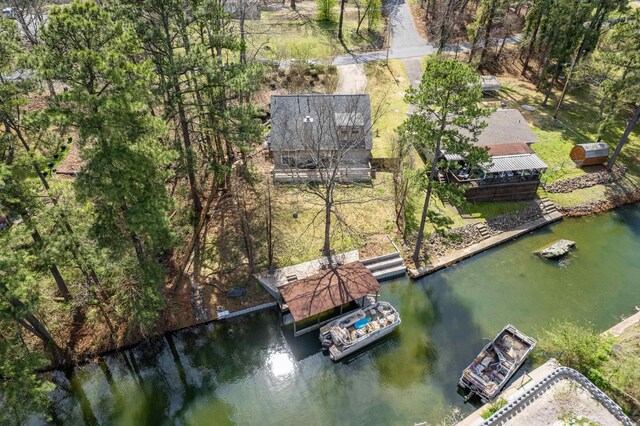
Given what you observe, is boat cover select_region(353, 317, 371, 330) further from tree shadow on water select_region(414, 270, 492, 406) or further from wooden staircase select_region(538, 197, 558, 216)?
wooden staircase select_region(538, 197, 558, 216)

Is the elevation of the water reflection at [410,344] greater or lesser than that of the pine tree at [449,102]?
lesser

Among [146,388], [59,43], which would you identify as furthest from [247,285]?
[59,43]

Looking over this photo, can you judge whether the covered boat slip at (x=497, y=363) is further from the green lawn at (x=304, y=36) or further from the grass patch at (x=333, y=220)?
the green lawn at (x=304, y=36)

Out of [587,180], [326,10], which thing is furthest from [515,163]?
[326,10]

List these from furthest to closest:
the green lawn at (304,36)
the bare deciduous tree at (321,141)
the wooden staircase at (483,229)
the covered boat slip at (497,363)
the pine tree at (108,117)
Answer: the green lawn at (304,36) → the bare deciduous tree at (321,141) → the wooden staircase at (483,229) → the covered boat slip at (497,363) → the pine tree at (108,117)

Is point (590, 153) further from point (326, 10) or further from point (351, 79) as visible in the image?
point (326, 10)

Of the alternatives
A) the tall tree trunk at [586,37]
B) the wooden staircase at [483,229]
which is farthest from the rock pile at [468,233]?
the tall tree trunk at [586,37]
